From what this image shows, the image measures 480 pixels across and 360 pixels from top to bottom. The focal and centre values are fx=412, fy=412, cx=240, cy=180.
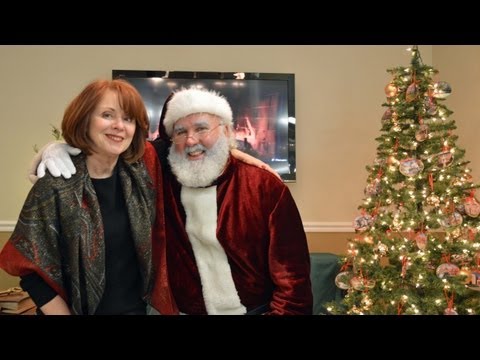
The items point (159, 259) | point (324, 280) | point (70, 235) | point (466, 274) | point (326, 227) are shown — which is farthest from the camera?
point (326, 227)

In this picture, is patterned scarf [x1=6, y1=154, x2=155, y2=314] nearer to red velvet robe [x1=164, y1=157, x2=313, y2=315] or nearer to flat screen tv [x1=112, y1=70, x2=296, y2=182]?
red velvet robe [x1=164, y1=157, x2=313, y2=315]

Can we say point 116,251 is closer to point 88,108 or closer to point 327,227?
point 88,108

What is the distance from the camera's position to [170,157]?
1.65 metres

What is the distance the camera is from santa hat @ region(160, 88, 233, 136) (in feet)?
5.33

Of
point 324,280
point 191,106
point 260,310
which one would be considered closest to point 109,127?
point 191,106

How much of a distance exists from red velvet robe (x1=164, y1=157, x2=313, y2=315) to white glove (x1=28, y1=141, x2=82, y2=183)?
0.36 metres

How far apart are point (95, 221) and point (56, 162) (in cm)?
25

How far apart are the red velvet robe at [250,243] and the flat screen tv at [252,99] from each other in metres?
1.37

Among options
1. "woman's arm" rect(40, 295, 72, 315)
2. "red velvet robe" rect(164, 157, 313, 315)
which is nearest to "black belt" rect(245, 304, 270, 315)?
"red velvet robe" rect(164, 157, 313, 315)

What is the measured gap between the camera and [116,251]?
154 centimetres
